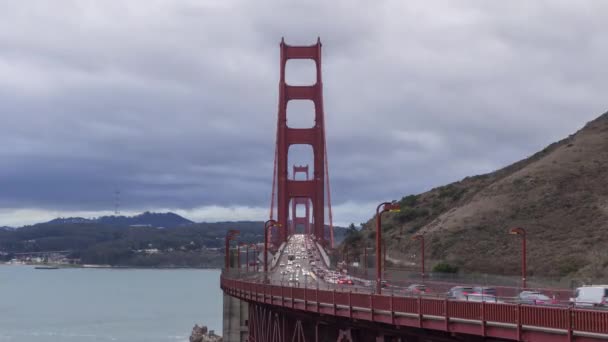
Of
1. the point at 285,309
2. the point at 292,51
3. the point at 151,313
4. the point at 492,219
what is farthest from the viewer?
the point at 151,313

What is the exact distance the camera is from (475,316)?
66.5 ft

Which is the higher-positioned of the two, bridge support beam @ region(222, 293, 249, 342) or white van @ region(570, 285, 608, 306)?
white van @ region(570, 285, 608, 306)

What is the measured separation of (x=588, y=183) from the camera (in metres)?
85.8

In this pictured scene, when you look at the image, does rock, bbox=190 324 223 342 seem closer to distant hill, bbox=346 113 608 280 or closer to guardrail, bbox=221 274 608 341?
distant hill, bbox=346 113 608 280

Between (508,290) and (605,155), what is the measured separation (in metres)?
69.4

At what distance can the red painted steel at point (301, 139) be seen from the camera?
97.7 meters

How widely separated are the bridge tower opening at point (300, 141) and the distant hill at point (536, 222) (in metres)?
9.41

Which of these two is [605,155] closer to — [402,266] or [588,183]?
[588,183]

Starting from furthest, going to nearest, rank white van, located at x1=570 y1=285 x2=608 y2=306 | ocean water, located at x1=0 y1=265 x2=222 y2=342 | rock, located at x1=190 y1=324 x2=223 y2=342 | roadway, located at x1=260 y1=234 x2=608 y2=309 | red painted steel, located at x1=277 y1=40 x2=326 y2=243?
red painted steel, located at x1=277 y1=40 x2=326 y2=243 → ocean water, located at x1=0 y1=265 x2=222 y2=342 → rock, located at x1=190 y1=324 x2=223 y2=342 → roadway, located at x1=260 y1=234 x2=608 y2=309 → white van, located at x1=570 y1=285 x2=608 y2=306

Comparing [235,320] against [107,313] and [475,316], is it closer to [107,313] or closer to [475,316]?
[475,316]

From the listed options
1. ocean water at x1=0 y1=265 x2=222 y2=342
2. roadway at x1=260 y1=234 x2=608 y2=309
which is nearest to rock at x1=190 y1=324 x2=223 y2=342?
ocean water at x1=0 y1=265 x2=222 y2=342

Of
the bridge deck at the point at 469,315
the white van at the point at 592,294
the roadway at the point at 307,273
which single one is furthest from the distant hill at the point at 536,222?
the white van at the point at 592,294

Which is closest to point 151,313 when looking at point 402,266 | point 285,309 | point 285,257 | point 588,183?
point 285,257

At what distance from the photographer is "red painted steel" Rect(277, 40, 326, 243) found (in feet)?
320
